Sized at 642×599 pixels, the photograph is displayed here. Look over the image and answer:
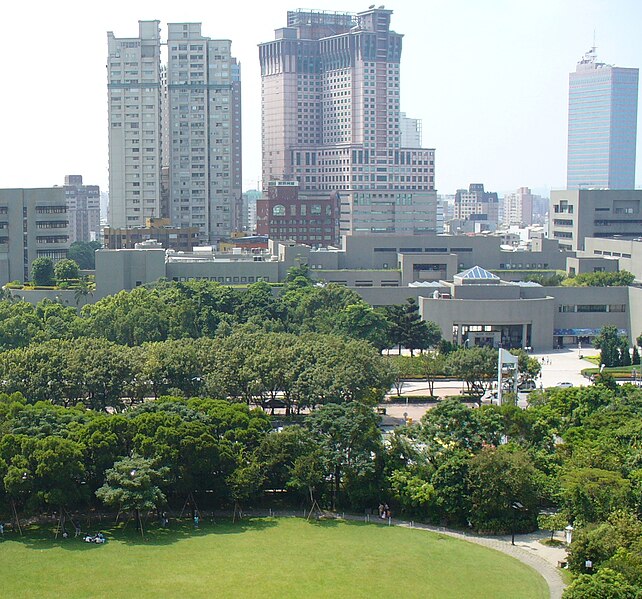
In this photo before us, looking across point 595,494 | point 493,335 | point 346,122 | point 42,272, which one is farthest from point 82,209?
point 595,494

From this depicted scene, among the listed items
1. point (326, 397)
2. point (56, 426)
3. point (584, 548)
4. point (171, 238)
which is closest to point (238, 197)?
point (171, 238)

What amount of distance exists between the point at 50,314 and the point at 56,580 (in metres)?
30.9

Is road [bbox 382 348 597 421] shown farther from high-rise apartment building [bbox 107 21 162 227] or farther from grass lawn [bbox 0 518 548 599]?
high-rise apartment building [bbox 107 21 162 227]

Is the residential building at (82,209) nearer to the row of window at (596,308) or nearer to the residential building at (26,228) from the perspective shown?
the residential building at (26,228)

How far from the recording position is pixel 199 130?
10969 cm

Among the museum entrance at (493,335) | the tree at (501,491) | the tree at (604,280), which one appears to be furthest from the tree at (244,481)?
the tree at (604,280)

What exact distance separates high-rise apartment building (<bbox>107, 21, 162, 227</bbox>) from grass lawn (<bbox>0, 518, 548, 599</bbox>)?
7633 cm

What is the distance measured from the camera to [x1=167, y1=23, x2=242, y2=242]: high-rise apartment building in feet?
353

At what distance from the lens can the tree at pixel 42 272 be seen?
72062 mm

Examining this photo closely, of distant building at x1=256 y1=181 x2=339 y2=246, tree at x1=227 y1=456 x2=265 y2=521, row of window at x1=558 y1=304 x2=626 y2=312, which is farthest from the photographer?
distant building at x1=256 y1=181 x2=339 y2=246

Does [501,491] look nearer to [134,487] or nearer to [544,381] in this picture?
[134,487]

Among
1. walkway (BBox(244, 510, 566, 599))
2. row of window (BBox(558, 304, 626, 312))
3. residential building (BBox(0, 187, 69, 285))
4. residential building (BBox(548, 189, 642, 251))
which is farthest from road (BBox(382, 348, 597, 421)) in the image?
residential building (BBox(0, 187, 69, 285))

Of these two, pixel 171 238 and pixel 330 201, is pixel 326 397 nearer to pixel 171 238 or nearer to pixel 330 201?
pixel 171 238

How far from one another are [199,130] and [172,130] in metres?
2.73
